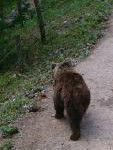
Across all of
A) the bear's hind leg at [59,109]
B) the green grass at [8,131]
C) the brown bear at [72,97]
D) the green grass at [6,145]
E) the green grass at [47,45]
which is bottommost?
the green grass at [47,45]

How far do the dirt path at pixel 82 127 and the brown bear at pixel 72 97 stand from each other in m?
0.30

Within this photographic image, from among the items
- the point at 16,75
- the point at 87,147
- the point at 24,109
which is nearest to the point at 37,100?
the point at 24,109

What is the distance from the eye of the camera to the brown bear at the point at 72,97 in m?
9.28

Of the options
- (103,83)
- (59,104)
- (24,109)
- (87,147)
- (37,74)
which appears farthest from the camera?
(37,74)

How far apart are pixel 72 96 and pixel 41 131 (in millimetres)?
1144

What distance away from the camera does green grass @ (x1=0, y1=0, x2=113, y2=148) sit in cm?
1289

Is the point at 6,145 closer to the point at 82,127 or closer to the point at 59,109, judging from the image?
the point at 59,109

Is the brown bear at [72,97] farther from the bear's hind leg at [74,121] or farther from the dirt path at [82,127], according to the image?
the dirt path at [82,127]

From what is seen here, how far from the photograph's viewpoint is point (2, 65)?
1712 cm

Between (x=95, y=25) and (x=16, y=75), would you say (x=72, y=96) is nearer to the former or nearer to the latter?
(x=16, y=75)

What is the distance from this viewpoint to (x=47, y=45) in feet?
57.4

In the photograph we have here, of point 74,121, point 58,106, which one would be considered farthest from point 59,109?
point 74,121

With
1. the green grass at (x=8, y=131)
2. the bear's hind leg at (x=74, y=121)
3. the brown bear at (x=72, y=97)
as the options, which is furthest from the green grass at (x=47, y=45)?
the bear's hind leg at (x=74, y=121)

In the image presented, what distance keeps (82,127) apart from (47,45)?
26.0ft
